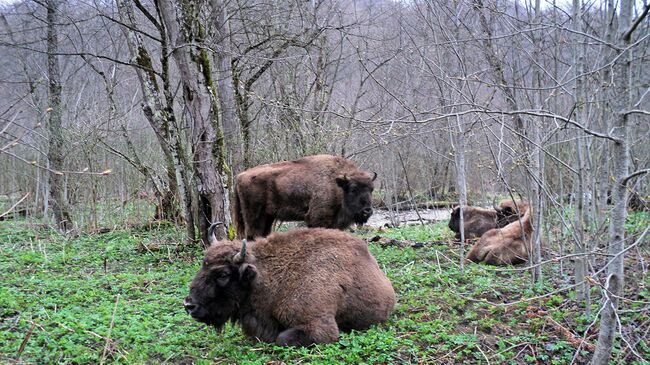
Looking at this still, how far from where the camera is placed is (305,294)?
6816 millimetres

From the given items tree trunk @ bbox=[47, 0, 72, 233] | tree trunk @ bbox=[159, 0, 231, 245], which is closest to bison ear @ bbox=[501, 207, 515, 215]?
tree trunk @ bbox=[159, 0, 231, 245]

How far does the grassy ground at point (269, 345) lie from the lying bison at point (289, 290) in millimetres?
233

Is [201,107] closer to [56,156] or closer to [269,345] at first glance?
[269,345]

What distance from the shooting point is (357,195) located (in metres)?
12.2

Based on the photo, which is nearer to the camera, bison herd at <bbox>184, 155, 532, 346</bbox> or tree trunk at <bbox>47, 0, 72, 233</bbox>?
bison herd at <bbox>184, 155, 532, 346</bbox>

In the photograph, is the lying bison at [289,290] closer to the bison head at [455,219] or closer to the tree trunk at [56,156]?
the bison head at [455,219]

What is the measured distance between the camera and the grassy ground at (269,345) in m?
6.13

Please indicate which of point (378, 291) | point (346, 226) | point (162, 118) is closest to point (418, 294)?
point (378, 291)

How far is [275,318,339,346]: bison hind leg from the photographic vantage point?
6.46 meters

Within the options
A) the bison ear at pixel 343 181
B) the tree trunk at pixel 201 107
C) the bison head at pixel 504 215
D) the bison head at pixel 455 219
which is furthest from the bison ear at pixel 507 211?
the tree trunk at pixel 201 107

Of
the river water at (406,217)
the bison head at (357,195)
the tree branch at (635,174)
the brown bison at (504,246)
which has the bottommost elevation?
the river water at (406,217)

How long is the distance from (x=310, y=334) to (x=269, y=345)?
51cm

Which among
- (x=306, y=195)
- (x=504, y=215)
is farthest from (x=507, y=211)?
(x=306, y=195)

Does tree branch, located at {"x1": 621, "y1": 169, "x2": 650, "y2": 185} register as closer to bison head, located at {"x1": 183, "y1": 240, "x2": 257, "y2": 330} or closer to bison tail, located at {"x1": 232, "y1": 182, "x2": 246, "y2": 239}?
bison head, located at {"x1": 183, "y1": 240, "x2": 257, "y2": 330}
